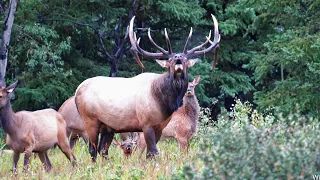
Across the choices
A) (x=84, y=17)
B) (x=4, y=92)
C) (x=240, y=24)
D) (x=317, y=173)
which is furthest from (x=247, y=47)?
(x=317, y=173)

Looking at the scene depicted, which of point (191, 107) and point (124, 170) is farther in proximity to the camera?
point (191, 107)

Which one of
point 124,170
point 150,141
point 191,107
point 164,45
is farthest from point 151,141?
point 164,45

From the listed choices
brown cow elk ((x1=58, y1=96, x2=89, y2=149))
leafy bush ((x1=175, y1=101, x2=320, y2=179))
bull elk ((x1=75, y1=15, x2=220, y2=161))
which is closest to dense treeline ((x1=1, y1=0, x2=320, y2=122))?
brown cow elk ((x1=58, y1=96, x2=89, y2=149))

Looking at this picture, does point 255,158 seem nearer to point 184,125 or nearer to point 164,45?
point 184,125

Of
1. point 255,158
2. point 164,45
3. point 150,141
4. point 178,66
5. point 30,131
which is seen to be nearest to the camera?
point 255,158

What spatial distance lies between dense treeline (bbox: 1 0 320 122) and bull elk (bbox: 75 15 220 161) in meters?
4.14

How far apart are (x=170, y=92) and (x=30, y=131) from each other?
248 centimetres

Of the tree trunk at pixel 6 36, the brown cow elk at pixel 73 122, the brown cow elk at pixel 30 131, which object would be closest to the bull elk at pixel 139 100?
the brown cow elk at pixel 30 131

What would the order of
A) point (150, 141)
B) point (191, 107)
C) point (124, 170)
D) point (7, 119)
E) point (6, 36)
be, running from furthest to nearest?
point (6, 36)
point (191, 107)
point (7, 119)
point (150, 141)
point (124, 170)

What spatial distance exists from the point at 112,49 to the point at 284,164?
15.3 m

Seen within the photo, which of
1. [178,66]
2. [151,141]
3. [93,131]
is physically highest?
[178,66]

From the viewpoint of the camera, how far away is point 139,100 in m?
10.2

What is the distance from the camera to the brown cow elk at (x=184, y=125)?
1316 cm

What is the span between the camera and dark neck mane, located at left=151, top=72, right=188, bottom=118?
9.89 meters
